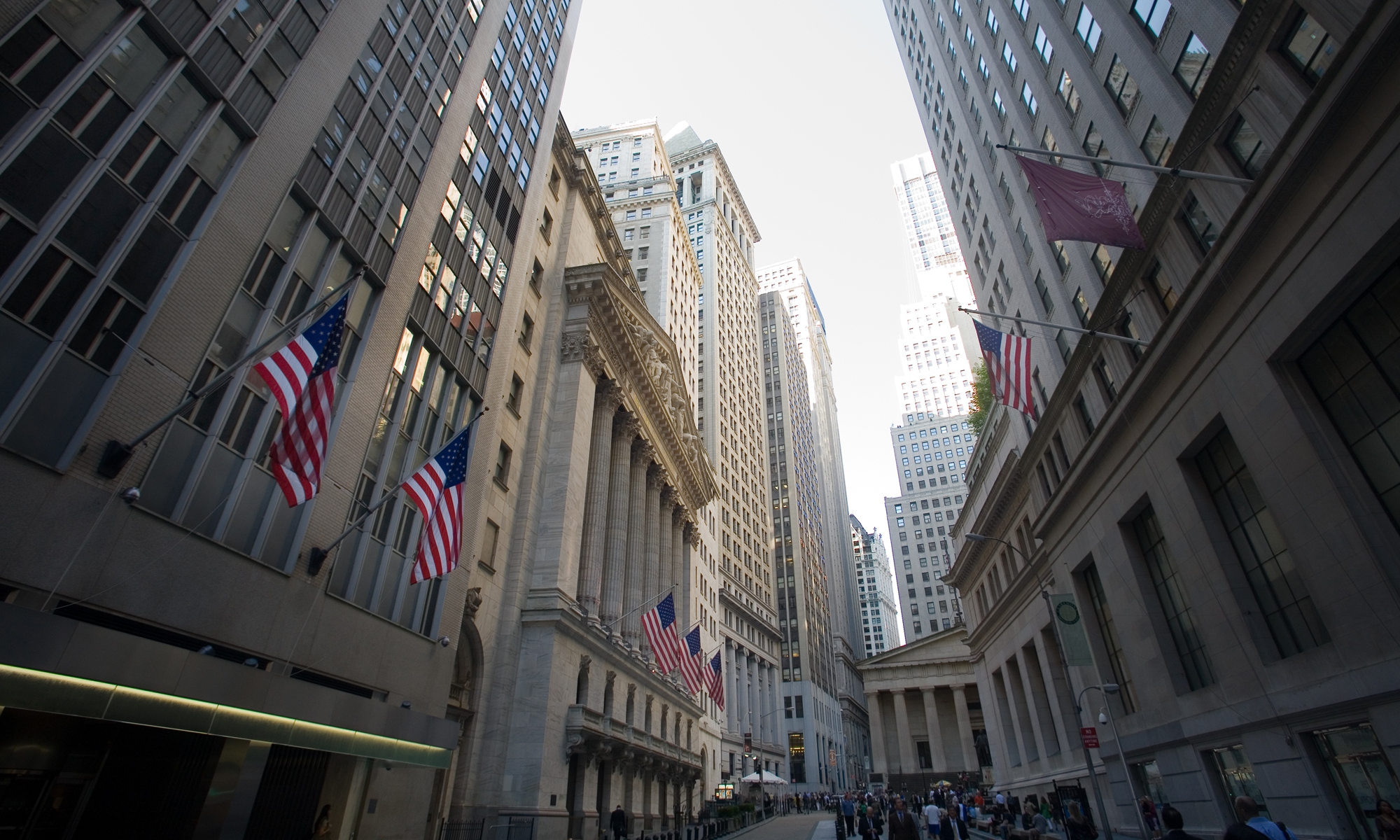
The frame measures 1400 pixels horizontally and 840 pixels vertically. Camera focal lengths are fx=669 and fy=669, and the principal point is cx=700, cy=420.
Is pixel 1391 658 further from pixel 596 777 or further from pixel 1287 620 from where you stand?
pixel 596 777

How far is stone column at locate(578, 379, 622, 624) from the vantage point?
36.0 m

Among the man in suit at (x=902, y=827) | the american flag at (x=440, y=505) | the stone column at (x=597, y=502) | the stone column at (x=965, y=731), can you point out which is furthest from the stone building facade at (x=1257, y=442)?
the stone column at (x=965, y=731)

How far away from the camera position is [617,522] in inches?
1650

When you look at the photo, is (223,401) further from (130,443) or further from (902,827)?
(902,827)

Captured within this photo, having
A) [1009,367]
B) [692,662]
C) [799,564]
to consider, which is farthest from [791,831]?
[799,564]

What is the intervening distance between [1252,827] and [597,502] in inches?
1325

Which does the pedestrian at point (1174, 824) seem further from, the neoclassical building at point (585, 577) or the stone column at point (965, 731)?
the stone column at point (965, 731)

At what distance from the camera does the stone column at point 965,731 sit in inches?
3191

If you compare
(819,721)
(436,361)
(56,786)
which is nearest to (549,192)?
(436,361)

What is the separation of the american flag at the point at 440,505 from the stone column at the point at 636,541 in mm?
24887

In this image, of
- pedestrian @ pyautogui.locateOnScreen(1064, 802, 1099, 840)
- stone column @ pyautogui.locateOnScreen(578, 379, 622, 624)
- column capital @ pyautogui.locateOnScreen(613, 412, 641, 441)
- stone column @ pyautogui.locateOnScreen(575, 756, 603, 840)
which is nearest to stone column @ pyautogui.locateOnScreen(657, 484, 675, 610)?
column capital @ pyautogui.locateOnScreen(613, 412, 641, 441)

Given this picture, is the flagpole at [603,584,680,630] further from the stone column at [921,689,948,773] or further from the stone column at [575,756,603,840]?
the stone column at [921,689,948,773]

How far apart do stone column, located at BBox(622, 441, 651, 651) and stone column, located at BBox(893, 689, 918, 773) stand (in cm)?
5782

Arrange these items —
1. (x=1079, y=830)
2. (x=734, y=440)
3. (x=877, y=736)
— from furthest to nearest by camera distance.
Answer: (x=734, y=440)
(x=877, y=736)
(x=1079, y=830)
